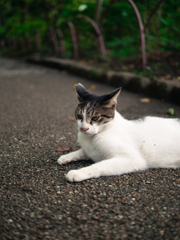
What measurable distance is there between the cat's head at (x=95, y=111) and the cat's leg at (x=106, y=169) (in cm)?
33

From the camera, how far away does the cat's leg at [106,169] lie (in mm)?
2051

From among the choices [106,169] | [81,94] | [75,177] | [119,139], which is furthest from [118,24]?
[75,177]

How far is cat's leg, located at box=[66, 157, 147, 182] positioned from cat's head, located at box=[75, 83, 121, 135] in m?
0.33

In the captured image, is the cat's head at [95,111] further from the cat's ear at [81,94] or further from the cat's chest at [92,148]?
the cat's chest at [92,148]

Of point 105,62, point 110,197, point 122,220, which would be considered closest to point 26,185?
point 110,197

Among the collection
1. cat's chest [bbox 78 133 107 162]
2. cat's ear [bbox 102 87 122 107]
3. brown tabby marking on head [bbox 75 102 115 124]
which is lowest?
cat's chest [bbox 78 133 107 162]

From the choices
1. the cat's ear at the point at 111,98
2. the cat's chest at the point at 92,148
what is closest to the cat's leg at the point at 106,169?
the cat's chest at the point at 92,148

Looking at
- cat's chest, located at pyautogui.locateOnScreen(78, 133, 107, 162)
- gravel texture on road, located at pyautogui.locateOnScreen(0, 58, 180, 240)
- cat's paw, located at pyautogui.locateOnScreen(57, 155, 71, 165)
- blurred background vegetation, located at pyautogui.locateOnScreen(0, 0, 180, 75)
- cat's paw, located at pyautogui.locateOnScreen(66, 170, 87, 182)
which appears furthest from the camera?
blurred background vegetation, located at pyautogui.locateOnScreen(0, 0, 180, 75)

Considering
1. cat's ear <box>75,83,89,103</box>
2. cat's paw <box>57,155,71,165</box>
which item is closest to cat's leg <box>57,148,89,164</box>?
cat's paw <box>57,155,71,165</box>

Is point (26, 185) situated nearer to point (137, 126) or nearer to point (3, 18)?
point (137, 126)

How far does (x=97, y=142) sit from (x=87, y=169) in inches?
12.1

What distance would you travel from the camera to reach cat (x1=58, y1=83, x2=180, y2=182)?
216cm

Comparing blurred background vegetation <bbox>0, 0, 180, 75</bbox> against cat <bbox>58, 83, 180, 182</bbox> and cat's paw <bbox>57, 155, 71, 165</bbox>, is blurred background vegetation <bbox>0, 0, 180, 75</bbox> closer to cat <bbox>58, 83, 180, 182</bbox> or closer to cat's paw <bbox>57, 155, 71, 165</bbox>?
cat <bbox>58, 83, 180, 182</bbox>

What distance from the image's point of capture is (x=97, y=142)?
7.45 ft
